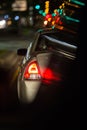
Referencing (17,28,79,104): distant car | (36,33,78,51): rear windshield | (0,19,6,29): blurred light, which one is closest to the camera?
(17,28,79,104): distant car

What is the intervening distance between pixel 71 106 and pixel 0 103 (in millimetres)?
3593

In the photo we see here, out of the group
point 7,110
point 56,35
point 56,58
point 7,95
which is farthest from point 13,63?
point 56,58

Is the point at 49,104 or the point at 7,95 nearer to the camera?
the point at 49,104

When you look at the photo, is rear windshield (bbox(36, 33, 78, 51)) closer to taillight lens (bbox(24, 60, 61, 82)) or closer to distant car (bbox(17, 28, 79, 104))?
distant car (bbox(17, 28, 79, 104))

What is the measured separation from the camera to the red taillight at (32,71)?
5938mm

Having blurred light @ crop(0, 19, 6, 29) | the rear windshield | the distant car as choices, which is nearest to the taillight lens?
the distant car

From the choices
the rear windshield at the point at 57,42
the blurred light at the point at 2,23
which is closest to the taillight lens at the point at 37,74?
the rear windshield at the point at 57,42

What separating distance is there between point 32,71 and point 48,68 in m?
0.48

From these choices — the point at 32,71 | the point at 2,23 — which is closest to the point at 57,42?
the point at 32,71

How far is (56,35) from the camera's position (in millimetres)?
6609

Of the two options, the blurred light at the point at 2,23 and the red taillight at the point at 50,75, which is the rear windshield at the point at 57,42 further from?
the blurred light at the point at 2,23

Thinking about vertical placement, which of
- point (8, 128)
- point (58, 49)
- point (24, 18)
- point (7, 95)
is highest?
point (58, 49)

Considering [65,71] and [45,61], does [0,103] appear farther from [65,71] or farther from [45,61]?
[65,71]

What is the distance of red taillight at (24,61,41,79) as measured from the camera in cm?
594
